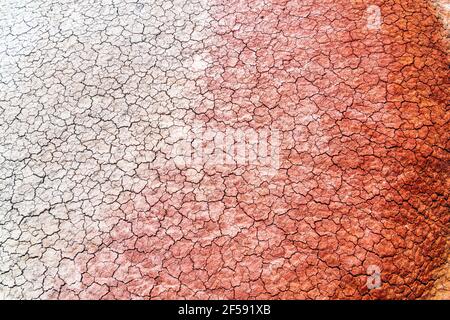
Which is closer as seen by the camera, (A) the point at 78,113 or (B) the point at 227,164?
(B) the point at 227,164

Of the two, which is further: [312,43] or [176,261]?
[312,43]

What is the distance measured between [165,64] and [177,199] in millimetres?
945

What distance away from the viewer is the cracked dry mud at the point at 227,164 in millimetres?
1564

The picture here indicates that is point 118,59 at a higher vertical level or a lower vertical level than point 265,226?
higher

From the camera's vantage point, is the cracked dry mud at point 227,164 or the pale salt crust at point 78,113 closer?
the cracked dry mud at point 227,164

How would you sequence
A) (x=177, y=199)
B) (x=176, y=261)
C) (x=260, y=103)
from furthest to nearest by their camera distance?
(x=260, y=103)
(x=177, y=199)
(x=176, y=261)

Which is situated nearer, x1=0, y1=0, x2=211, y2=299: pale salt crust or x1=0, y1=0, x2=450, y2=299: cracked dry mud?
x1=0, y1=0, x2=450, y2=299: cracked dry mud

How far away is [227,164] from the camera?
1.80 metres

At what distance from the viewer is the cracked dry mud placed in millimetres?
1564

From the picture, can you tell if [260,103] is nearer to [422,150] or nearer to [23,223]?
[422,150]

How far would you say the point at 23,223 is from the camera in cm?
175

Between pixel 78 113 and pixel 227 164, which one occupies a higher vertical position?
pixel 78 113

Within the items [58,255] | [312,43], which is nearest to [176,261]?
[58,255]
